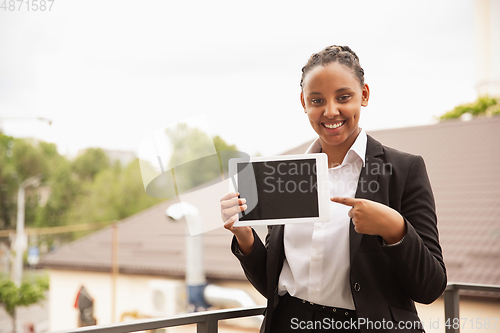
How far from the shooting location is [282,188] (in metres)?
0.80

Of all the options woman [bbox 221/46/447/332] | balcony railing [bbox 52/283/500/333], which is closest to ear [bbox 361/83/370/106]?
woman [bbox 221/46/447/332]

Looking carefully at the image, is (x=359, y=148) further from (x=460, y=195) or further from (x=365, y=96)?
(x=460, y=195)

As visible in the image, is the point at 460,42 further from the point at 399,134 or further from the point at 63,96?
the point at 63,96

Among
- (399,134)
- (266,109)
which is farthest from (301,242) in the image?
(266,109)

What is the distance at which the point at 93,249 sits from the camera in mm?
10586

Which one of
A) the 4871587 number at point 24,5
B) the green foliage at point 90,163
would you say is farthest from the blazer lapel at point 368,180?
the green foliage at point 90,163

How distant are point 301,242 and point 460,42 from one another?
38.8ft

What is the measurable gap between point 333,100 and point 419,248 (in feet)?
0.92

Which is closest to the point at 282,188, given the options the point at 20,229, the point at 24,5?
the point at 24,5

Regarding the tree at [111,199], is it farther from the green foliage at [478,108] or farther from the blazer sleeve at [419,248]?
the blazer sleeve at [419,248]

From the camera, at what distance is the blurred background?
5.98 metres

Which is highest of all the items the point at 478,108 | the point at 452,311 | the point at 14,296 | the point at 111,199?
the point at 478,108

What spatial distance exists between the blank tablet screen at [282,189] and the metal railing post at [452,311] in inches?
35.8

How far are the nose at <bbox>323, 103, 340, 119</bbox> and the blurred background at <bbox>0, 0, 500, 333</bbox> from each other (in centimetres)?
11
